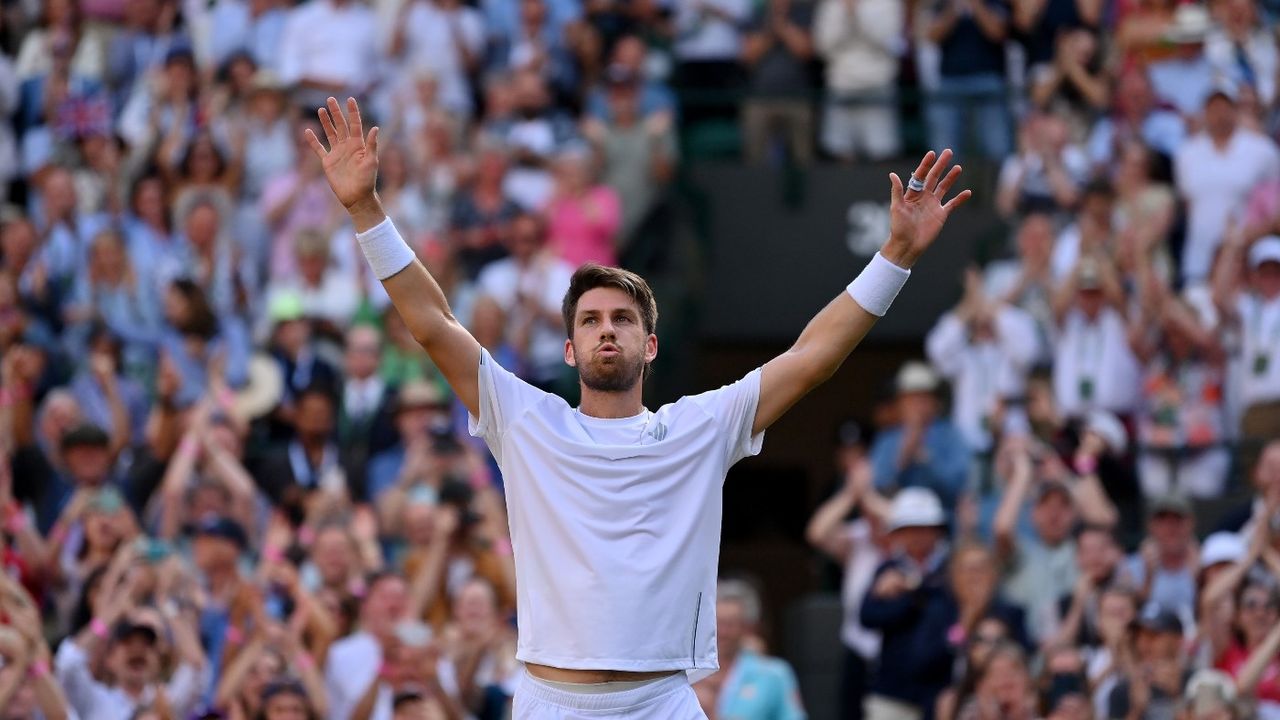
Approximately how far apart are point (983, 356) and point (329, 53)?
16.2ft

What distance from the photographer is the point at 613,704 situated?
5.81 meters

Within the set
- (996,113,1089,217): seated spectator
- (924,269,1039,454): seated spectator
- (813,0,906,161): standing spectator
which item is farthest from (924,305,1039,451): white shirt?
(813,0,906,161): standing spectator


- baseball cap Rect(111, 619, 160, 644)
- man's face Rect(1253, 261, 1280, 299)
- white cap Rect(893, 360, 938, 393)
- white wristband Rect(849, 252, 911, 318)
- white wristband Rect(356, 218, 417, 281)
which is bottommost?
baseball cap Rect(111, 619, 160, 644)

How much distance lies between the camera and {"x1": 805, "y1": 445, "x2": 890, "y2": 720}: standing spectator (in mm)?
11141

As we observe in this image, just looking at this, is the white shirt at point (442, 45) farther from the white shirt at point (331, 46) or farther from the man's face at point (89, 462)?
the man's face at point (89, 462)

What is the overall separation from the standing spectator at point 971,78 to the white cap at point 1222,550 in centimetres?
500

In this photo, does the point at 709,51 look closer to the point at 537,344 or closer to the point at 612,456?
the point at 537,344

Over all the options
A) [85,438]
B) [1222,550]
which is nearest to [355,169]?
[1222,550]

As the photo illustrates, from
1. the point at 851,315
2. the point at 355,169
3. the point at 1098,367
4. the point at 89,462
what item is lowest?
the point at 1098,367

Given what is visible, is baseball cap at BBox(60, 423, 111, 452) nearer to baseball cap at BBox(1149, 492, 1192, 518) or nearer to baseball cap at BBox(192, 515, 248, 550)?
baseball cap at BBox(192, 515, 248, 550)

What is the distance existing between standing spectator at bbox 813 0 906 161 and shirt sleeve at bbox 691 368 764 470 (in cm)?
947

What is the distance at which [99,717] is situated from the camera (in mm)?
9477

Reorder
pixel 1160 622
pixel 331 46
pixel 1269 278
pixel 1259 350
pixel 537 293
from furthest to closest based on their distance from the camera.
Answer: pixel 331 46 → pixel 537 293 → pixel 1269 278 → pixel 1259 350 → pixel 1160 622

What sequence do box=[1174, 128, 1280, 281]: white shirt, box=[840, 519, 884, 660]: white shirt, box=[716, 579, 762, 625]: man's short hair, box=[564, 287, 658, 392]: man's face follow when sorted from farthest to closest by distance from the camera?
box=[1174, 128, 1280, 281]: white shirt < box=[840, 519, 884, 660]: white shirt < box=[716, 579, 762, 625]: man's short hair < box=[564, 287, 658, 392]: man's face
